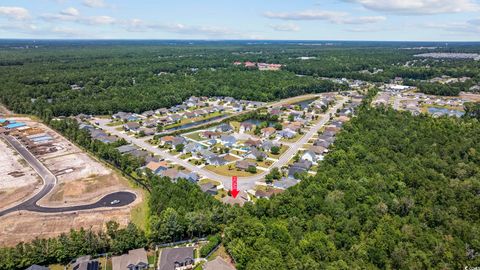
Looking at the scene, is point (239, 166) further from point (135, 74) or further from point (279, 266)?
point (135, 74)

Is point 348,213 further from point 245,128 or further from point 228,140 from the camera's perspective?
point 245,128

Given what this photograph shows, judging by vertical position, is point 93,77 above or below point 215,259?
above

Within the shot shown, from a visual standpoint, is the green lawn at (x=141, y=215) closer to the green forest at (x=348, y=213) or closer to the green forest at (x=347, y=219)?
the green forest at (x=348, y=213)

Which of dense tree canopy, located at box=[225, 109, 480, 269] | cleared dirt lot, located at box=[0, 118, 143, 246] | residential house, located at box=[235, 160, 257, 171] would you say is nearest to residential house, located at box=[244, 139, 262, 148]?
residential house, located at box=[235, 160, 257, 171]

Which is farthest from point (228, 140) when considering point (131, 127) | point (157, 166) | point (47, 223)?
point (47, 223)

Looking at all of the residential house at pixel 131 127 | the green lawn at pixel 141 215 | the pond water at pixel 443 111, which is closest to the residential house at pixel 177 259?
the green lawn at pixel 141 215

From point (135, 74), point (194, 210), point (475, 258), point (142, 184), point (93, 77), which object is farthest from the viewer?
point (135, 74)

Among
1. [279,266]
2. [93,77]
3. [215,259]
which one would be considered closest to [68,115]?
[93,77]

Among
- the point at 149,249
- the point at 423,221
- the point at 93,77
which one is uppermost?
the point at 93,77
